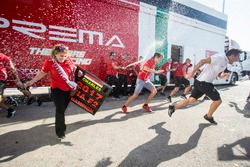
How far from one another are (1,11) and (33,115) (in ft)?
8.84

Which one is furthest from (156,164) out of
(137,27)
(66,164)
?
(137,27)

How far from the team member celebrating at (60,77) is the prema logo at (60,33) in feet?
8.74

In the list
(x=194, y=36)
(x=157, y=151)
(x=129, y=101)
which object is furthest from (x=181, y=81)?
(x=157, y=151)

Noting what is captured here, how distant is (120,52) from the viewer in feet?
21.9

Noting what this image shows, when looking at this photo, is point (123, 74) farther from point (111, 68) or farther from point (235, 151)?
point (235, 151)

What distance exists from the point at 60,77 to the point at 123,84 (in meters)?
4.64

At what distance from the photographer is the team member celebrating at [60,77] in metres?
2.74

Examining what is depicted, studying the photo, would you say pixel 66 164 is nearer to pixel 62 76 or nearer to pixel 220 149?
pixel 62 76

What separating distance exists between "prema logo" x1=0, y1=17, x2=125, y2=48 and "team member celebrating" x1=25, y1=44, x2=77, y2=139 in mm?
2665

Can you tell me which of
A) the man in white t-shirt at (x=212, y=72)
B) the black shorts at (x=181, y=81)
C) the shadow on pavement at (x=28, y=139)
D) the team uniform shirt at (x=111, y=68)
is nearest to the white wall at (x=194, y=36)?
the black shorts at (x=181, y=81)

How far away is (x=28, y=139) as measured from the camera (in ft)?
9.91

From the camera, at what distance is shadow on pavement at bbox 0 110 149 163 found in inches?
101

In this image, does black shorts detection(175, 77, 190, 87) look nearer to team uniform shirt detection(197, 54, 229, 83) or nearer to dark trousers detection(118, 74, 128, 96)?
dark trousers detection(118, 74, 128, 96)

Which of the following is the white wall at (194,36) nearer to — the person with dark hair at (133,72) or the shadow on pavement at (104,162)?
the person with dark hair at (133,72)
